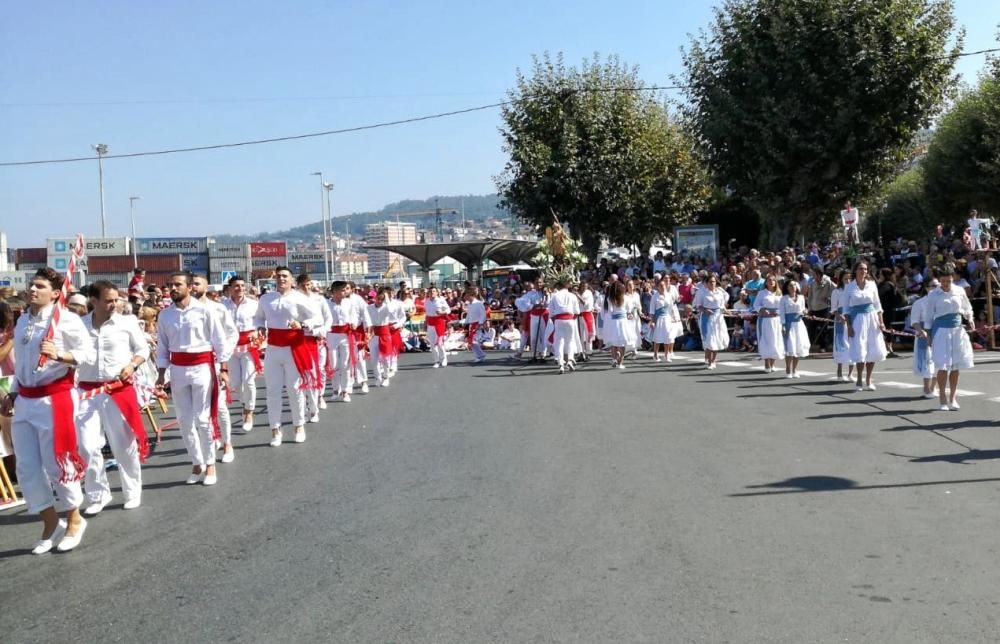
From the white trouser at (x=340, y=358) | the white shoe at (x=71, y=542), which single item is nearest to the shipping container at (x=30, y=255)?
the white trouser at (x=340, y=358)

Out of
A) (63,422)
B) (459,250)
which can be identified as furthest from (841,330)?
(459,250)

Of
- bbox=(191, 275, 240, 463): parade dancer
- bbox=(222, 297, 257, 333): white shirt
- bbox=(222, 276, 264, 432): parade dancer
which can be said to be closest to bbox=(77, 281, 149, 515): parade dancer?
bbox=(191, 275, 240, 463): parade dancer

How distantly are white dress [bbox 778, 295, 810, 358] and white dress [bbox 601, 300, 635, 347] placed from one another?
3955 mm

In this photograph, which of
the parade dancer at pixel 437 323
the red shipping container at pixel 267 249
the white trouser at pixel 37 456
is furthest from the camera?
the red shipping container at pixel 267 249

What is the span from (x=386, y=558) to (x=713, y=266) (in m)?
22.8

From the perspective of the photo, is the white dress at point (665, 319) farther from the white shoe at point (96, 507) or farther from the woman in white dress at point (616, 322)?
the white shoe at point (96, 507)

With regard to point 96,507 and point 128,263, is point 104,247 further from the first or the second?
point 96,507

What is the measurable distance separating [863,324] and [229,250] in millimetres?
72720

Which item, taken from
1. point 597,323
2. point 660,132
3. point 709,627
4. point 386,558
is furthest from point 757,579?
point 660,132

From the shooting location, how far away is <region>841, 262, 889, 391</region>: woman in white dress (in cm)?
1451

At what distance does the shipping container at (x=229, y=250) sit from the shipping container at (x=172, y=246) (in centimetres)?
135

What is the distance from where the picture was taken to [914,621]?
4.92 metres

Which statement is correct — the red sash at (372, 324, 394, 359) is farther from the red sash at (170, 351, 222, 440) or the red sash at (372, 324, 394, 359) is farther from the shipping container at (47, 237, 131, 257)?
the shipping container at (47, 237, 131, 257)

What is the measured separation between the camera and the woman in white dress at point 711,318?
1959 cm
